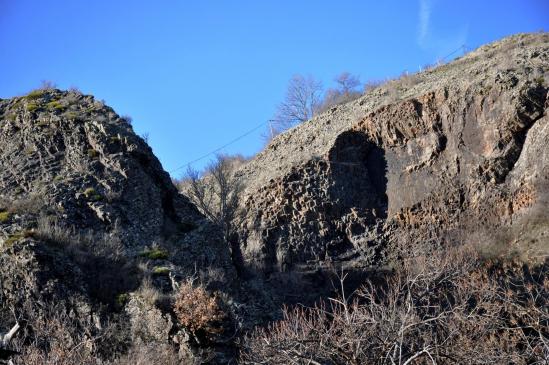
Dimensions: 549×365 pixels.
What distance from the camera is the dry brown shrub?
48.6 ft

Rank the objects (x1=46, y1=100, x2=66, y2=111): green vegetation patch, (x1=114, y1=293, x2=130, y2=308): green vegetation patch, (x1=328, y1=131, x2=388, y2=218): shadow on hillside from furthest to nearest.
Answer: (x1=328, y1=131, x2=388, y2=218): shadow on hillside → (x1=46, y1=100, x2=66, y2=111): green vegetation patch → (x1=114, y1=293, x2=130, y2=308): green vegetation patch

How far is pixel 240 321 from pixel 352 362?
479 centimetres

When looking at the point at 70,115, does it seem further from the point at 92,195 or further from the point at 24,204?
the point at 24,204

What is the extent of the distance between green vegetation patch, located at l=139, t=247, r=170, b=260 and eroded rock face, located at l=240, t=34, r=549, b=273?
13.5 metres

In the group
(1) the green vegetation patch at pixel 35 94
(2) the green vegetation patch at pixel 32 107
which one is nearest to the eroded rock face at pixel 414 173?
(1) the green vegetation patch at pixel 35 94

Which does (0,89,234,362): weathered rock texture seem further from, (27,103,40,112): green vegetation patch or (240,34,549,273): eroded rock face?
(240,34,549,273): eroded rock face

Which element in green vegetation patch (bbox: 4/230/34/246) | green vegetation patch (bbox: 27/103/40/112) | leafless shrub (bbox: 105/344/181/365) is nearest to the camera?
leafless shrub (bbox: 105/344/181/365)

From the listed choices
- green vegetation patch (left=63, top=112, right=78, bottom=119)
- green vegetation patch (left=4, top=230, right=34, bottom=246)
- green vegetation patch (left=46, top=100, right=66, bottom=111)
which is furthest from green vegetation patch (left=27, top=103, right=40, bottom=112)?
green vegetation patch (left=4, top=230, right=34, bottom=246)

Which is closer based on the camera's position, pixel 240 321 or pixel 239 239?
pixel 240 321

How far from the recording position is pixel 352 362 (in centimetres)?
1177

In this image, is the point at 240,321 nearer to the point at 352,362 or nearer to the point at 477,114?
the point at 352,362

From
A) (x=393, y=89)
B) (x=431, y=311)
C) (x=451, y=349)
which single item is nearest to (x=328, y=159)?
(x=393, y=89)

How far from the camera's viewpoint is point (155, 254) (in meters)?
17.7

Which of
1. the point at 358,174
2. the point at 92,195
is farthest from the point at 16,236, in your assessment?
the point at 358,174
